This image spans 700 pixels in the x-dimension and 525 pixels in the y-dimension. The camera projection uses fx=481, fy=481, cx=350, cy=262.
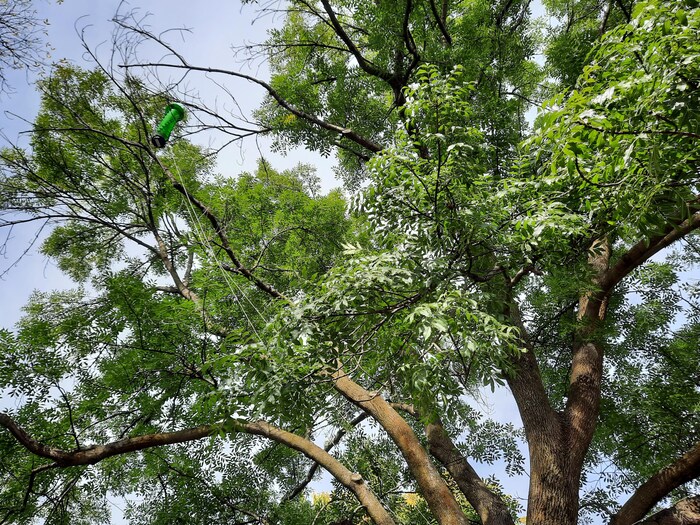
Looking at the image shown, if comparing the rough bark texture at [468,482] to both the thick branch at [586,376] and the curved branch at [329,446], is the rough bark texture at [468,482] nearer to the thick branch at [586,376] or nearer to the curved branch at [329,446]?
the thick branch at [586,376]

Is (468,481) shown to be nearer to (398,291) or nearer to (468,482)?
(468,482)

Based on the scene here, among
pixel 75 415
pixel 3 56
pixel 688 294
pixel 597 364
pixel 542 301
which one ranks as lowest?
pixel 75 415

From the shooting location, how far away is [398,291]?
3.10 meters

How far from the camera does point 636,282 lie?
6.28 m

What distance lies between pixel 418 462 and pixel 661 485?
199 cm

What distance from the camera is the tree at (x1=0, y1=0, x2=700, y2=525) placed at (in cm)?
282

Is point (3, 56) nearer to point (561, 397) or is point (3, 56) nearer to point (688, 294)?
point (561, 397)

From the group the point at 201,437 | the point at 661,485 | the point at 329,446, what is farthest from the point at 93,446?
the point at 661,485

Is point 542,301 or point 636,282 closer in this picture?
point 542,301

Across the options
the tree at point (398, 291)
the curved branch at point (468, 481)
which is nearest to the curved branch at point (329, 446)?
the tree at point (398, 291)

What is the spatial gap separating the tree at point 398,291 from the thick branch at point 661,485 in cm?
2

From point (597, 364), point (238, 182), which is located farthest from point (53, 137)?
point (597, 364)

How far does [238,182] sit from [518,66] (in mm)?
4332

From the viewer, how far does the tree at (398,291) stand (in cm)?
282
